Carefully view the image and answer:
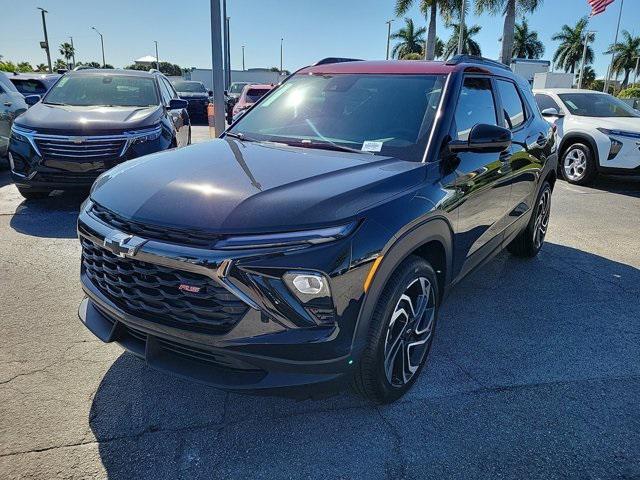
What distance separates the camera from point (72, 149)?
5.75 metres

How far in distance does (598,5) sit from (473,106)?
2101cm

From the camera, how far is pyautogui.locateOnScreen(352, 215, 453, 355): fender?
2.13 meters

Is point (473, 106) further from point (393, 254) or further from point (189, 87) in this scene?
point (189, 87)

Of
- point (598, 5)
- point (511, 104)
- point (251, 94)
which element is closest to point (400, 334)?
point (511, 104)

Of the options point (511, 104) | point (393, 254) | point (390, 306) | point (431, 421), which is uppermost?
point (511, 104)

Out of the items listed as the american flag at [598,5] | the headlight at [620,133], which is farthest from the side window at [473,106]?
the american flag at [598,5]

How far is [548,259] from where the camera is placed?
5.19 meters

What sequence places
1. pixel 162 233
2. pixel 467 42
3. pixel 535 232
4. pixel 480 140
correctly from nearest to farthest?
pixel 162 233 → pixel 480 140 → pixel 535 232 → pixel 467 42

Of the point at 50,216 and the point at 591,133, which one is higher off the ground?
the point at 591,133

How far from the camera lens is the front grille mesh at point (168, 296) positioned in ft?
6.54

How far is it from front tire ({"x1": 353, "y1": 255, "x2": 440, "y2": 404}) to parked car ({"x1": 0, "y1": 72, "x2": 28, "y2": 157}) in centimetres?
833

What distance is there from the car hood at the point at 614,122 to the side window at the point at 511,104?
5.52 meters

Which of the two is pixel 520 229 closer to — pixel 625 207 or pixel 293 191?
pixel 293 191

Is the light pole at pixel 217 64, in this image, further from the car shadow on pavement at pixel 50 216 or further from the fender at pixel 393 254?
the fender at pixel 393 254
